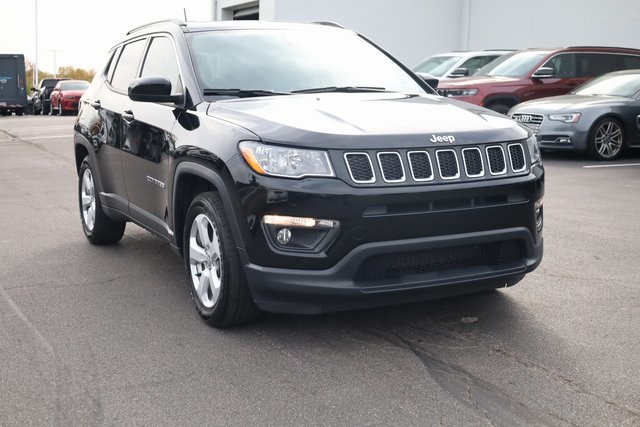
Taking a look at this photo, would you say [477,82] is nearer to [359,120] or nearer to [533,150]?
[533,150]

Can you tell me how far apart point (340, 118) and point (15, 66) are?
35.8m

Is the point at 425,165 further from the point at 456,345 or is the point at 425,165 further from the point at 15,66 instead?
the point at 15,66

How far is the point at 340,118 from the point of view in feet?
14.1

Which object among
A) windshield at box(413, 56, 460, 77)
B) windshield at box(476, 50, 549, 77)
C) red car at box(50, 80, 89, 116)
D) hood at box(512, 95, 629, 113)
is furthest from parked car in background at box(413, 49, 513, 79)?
red car at box(50, 80, 89, 116)

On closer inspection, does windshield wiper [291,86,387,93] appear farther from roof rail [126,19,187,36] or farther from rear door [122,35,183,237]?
roof rail [126,19,187,36]

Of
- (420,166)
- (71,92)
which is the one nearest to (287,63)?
(420,166)

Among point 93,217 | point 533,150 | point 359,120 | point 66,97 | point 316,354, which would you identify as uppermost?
point 359,120

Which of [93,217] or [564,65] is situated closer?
[93,217]

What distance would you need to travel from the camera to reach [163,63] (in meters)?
5.63

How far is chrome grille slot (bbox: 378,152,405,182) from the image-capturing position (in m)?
3.99

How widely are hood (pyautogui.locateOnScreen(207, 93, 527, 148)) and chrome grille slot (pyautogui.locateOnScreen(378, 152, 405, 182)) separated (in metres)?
0.06

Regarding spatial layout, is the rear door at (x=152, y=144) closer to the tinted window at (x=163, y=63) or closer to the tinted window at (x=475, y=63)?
the tinted window at (x=163, y=63)

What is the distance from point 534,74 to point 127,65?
34.1 ft

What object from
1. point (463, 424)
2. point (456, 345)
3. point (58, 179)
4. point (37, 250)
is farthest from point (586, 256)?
point (58, 179)
